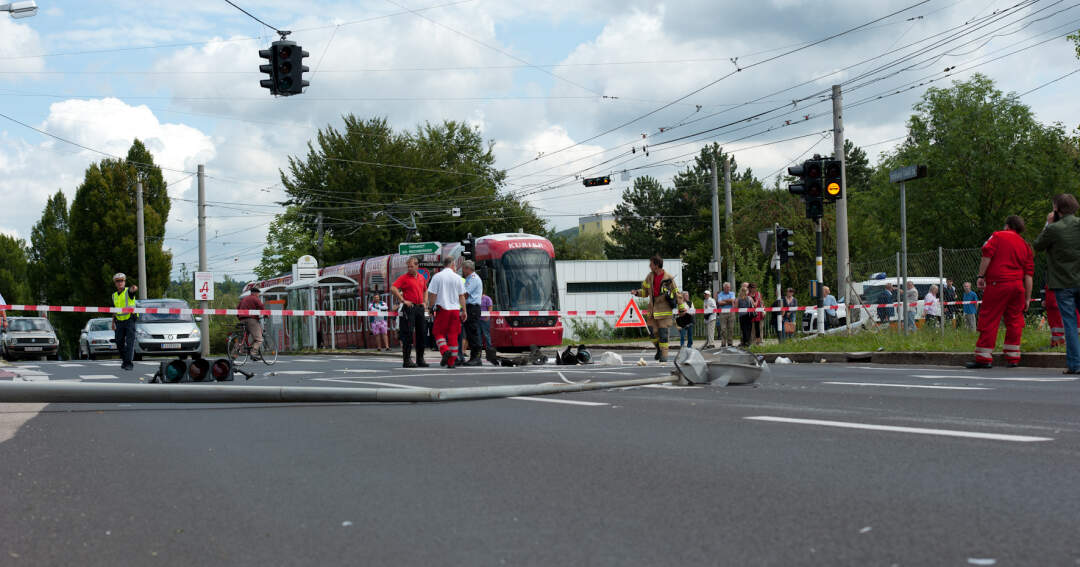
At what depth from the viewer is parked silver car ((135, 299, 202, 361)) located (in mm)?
27984

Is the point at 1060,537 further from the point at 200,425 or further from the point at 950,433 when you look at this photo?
the point at 200,425

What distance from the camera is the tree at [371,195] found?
185 feet

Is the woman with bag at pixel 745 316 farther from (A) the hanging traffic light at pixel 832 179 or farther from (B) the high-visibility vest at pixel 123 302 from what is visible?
(B) the high-visibility vest at pixel 123 302

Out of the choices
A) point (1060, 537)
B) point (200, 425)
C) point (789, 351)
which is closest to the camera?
point (1060, 537)

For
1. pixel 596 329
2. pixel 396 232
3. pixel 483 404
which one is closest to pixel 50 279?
pixel 396 232

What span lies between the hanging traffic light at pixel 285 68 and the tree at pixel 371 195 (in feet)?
116

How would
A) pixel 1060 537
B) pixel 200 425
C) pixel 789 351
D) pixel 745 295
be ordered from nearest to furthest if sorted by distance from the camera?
pixel 1060 537 < pixel 200 425 < pixel 789 351 < pixel 745 295

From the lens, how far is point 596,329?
41844 mm

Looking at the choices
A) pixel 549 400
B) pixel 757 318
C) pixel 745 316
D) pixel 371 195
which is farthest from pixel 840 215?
pixel 371 195

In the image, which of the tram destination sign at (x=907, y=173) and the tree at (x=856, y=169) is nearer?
the tram destination sign at (x=907, y=173)

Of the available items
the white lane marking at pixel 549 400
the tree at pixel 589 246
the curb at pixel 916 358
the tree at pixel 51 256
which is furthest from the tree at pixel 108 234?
→ the tree at pixel 589 246

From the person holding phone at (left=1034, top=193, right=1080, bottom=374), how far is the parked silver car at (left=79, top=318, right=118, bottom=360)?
81.1ft

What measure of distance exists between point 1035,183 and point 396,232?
3377 centimetres

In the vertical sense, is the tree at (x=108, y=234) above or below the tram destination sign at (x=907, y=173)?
above
